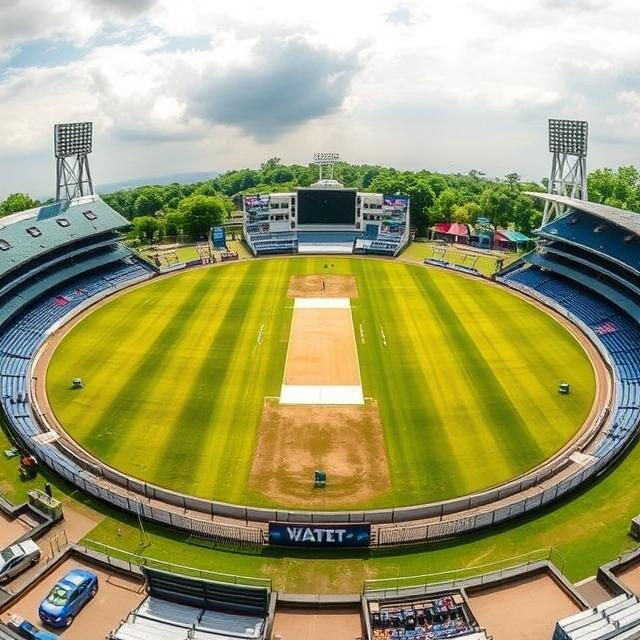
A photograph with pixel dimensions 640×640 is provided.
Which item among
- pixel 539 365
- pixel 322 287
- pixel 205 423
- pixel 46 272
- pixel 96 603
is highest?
pixel 46 272

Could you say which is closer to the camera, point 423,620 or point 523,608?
point 423,620

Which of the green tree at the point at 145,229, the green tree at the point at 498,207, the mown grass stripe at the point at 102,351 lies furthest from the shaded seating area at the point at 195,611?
the green tree at the point at 498,207

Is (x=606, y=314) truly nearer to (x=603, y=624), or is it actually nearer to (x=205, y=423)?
(x=205, y=423)

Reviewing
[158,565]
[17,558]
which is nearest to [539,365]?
[158,565]

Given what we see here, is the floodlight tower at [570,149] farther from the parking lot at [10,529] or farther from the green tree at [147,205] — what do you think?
the green tree at [147,205]

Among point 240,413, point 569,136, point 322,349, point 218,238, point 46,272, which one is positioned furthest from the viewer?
point 218,238

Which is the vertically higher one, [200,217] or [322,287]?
[200,217]

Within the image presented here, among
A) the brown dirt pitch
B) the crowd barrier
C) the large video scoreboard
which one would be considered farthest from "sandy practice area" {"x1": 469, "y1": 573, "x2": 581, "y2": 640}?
the large video scoreboard
